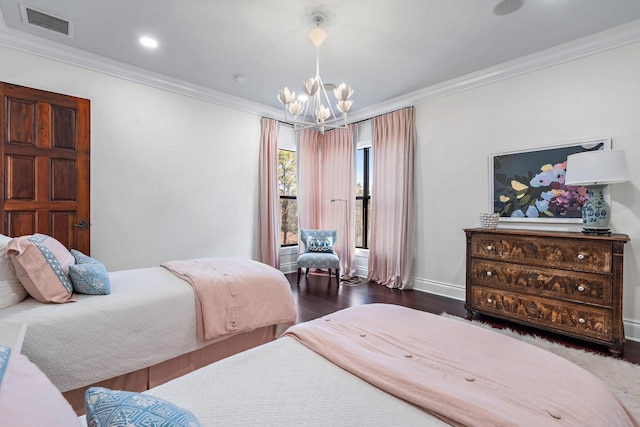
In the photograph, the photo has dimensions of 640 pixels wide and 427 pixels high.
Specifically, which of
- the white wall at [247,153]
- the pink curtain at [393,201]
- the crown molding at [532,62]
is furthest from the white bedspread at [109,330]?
the crown molding at [532,62]

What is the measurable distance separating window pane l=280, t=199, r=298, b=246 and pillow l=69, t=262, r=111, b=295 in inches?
138

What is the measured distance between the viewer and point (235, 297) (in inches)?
90.7

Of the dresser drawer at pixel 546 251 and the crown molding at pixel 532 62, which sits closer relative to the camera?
the dresser drawer at pixel 546 251

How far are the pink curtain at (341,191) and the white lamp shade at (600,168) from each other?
3015 mm

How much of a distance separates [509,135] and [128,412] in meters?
4.08

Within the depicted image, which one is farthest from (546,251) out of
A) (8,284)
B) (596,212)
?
(8,284)

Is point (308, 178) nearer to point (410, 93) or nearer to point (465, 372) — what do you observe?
point (410, 93)

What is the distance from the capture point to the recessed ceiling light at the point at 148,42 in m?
2.96

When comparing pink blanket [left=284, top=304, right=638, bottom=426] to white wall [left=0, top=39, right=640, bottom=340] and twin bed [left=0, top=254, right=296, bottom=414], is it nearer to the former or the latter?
twin bed [left=0, top=254, right=296, bottom=414]

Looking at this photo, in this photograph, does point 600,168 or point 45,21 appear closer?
point 600,168

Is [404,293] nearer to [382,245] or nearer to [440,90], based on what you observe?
[382,245]

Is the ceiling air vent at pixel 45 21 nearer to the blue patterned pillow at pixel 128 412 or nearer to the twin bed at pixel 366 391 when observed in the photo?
the twin bed at pixel 366 391

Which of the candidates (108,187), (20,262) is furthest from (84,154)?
(20,262)

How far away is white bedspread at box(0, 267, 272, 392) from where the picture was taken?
1570mm
